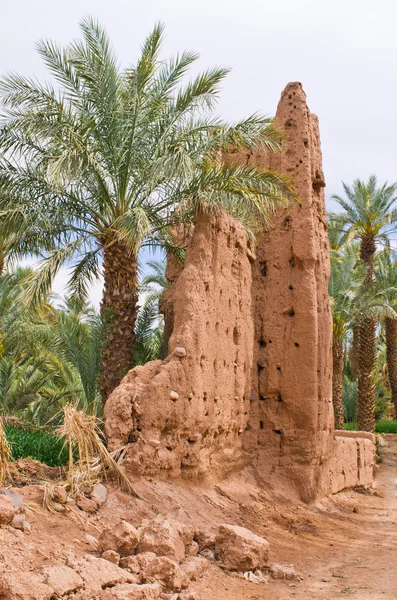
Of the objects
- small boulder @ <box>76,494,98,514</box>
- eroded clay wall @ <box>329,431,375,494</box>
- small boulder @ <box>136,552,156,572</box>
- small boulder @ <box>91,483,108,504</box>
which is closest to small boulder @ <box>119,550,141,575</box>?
small boulder @ <box>136,552,156,572</box>

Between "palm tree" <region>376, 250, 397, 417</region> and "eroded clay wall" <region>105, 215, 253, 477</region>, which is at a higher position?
"palm tree" <region>376, 250, 397, 417</region>

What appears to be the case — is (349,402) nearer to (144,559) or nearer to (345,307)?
(345,307)

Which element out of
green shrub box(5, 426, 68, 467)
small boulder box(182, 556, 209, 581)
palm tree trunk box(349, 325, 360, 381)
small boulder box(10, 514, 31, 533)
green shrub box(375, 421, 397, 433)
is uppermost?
palm tree trunk box(349, 325, 360, 381)

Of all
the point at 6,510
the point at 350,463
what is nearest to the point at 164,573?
the point at 6,510

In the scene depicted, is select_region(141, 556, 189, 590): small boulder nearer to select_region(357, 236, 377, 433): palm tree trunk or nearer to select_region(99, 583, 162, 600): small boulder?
select_region(99, 583, 162, 600): small boulder

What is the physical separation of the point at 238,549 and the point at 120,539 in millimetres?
1501

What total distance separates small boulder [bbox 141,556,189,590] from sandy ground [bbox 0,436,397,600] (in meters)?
0.30

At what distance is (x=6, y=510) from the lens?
17.9ft

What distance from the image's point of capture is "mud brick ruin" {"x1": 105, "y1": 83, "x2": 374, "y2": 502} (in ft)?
27.0

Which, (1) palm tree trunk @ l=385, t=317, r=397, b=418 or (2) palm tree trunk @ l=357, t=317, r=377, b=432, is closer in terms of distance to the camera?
(2) palm tree trunk @ l=357, t=317, r=377, b=432

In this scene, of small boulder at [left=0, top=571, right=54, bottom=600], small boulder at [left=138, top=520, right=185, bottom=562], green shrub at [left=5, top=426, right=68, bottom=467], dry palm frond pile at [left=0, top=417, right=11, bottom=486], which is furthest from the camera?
green shrub at [left=5, top=426, right=68, bottom=467]

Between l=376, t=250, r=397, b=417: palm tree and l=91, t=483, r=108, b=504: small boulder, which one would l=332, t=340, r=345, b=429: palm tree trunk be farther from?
l=91, t=483, r=108, b=504: small boulder

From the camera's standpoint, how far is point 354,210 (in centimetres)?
2314

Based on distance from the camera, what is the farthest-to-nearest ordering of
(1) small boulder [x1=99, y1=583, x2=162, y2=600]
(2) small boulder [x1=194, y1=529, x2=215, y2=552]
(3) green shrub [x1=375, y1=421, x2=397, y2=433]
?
(3) green shrub [x1=375, y1=421, x2=397, y2=433]
(2) small boulder [x1=194, y1=529, x2=215, y2=552]
(1) small boulder [x1=99, y1=583, x2=162, y2=600]
